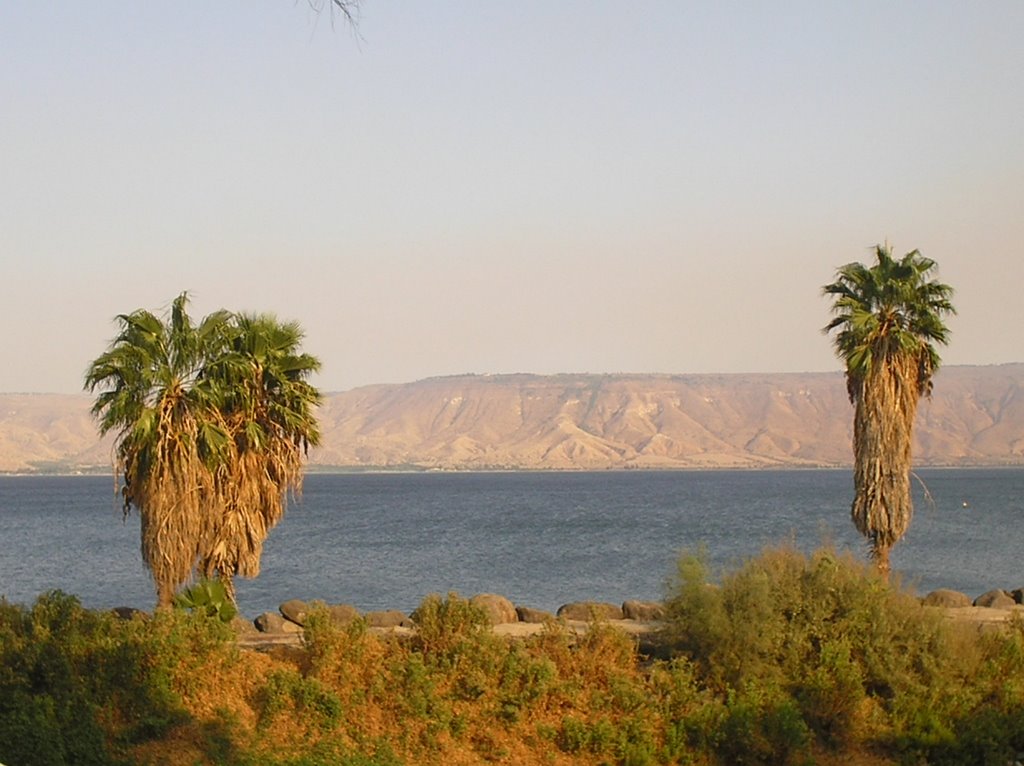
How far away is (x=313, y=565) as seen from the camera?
6038 cm

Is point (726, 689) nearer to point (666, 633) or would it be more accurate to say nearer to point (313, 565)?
point (666, 633)

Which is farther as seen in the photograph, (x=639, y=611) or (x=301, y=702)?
(x=639, y=611)

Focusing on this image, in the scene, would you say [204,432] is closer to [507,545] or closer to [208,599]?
[208,599]

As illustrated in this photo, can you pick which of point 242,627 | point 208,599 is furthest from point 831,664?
point 242,627

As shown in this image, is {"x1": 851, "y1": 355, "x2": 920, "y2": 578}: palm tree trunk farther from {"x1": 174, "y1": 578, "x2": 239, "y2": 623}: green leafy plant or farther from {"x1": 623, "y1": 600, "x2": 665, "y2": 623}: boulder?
{"x1": 174, "y1": 578, "x2": 239, "y2": 623}: green leafy plant

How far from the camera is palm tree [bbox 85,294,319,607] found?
24672 millimetres

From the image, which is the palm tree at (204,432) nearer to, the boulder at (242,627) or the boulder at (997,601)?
the boulder at (242,627)

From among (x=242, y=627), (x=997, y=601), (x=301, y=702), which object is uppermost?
(x=997, y=601)

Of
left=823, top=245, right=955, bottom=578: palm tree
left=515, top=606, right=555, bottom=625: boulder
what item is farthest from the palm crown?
left=515, top=606, right=555, bottom=625: boulder

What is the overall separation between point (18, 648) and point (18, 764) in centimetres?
267

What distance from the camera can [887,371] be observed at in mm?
28719

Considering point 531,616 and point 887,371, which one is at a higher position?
point 887,371

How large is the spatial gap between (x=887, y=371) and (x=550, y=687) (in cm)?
1319

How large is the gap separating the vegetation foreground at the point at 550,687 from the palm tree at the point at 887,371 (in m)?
7.83
